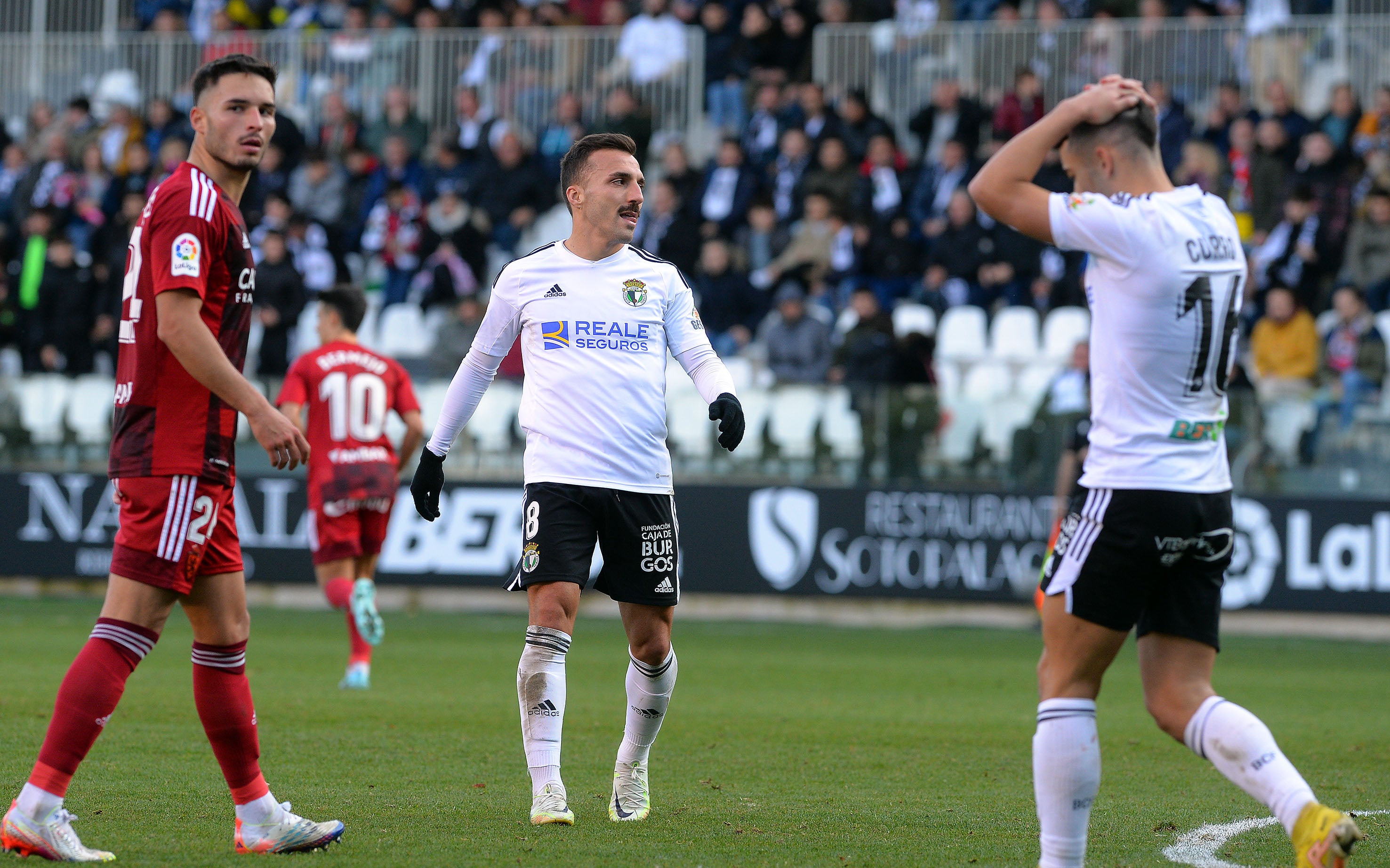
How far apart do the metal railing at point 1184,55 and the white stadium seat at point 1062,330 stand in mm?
4070

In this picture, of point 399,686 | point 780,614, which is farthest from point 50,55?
point 399,686

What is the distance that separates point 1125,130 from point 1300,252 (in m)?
13.1

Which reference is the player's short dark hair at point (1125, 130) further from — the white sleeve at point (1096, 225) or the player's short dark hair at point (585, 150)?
the player's short dark hair at point (585, 150)

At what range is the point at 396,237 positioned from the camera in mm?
19969

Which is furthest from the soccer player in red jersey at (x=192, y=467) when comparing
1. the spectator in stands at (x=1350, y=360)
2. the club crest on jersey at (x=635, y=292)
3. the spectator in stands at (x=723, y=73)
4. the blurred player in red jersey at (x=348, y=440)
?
the spectator in stands at (x=723, y=73)

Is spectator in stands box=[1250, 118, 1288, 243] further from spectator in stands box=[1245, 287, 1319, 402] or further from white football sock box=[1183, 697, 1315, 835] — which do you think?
white football sock box=[1183, 697, 1315, 835]

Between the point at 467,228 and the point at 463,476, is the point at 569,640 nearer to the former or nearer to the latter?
the point at 463,476

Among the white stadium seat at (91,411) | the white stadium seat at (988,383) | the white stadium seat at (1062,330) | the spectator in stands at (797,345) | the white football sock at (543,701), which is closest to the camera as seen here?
the white football sock at (543,701)

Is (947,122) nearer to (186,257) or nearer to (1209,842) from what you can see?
(1209,842)

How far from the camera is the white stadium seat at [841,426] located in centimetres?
1474

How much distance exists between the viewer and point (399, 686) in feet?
Answer: 32.0

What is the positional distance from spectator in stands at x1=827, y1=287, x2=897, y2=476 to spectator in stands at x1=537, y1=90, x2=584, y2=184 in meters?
6.04

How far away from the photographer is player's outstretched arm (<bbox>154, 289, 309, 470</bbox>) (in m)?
4.55

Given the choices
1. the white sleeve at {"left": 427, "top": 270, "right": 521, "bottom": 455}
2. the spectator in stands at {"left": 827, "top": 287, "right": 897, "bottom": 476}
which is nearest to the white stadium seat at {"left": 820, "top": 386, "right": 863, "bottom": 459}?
the spectator in stands at {"left": 827, "top": 287, "right": 897, "bottom": 476}
